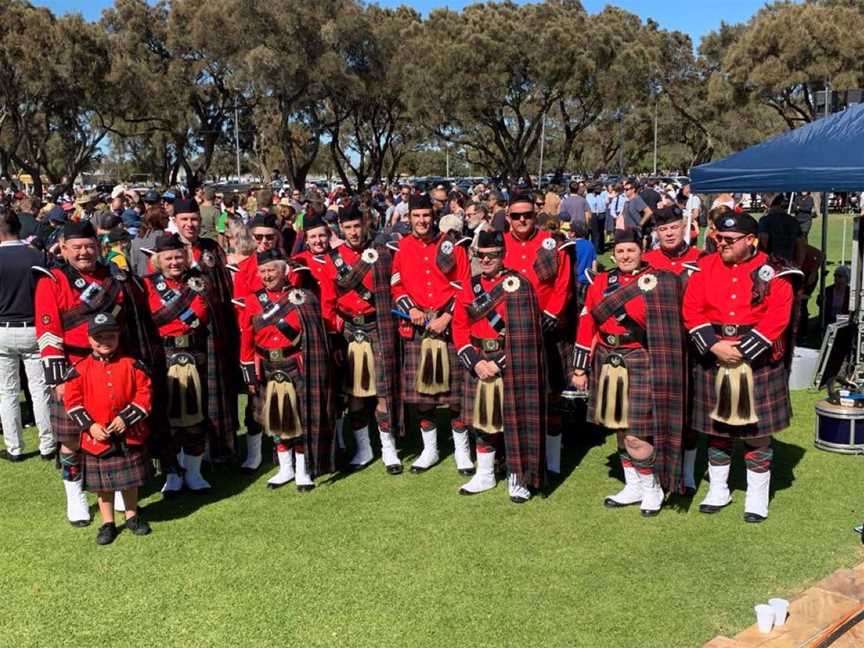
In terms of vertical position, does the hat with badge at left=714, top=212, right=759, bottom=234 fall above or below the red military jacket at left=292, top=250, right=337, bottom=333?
above

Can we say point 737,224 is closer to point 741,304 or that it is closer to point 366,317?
point 741,304

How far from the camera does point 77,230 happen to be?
15.9ft

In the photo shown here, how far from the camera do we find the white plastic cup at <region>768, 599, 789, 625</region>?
360cm

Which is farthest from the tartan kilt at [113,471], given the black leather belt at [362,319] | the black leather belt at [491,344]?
the black leather belt at [491,344]

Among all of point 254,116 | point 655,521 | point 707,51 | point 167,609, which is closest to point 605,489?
point 655,521

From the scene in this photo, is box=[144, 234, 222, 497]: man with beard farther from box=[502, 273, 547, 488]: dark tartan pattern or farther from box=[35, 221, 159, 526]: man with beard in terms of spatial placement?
box=[502, 273, 547, 488]: dark tartan pattern

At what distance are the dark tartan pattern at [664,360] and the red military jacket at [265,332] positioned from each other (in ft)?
6.14

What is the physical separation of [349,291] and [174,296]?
1158 millimetres

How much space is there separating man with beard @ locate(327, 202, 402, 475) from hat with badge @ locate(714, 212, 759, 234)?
7.24 feet

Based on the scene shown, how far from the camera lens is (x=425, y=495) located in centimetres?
545

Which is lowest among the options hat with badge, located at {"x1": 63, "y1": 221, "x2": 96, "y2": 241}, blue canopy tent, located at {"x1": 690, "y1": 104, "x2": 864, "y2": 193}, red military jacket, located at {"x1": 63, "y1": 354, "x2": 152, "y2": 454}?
red military jacket, located at {"x1": 63, "y1": 354, "x2": 152, "y2": 454}

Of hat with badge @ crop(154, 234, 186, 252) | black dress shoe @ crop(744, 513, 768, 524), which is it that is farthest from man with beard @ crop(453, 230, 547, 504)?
hat with badge @ crop(154, 234, 186, 252)

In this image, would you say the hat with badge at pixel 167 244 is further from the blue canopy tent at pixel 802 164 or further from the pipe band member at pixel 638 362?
the blue canopy tent at pixel 802 164

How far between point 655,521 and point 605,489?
0.60 metres
